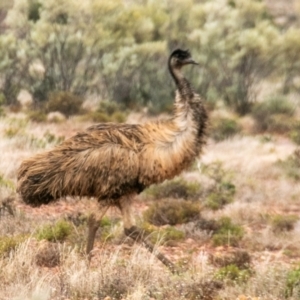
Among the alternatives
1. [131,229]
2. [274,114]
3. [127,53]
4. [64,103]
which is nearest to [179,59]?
[131,229]

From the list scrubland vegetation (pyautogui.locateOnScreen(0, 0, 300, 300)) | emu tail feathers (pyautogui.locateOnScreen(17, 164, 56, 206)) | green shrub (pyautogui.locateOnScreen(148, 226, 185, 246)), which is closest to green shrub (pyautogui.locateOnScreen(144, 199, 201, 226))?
scrubland vegetation (pyautogui.locateOnScreen(0, 0, 300, 300))

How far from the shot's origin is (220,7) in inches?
1050

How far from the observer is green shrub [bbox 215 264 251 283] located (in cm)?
578

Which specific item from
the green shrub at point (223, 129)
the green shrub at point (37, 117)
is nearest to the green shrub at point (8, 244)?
the green shrub at point (223, 129)

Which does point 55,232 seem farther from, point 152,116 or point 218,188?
point 152,116

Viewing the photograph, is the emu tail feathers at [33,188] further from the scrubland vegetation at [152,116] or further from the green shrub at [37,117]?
the green shrub at [37,117]

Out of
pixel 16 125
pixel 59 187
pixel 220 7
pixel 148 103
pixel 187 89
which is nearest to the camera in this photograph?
pixel 59 187

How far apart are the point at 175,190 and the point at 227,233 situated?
2.54m

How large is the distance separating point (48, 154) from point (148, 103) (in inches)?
674

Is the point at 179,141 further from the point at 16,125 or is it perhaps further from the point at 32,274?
the point at 16,125

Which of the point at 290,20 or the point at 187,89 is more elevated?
the point at 187,89

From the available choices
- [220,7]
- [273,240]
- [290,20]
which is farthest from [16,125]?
[290,20]

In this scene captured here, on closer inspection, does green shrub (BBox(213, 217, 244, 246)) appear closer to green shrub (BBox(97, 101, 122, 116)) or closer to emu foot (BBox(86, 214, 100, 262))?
emu foot (BBox(86, 214, 100, 262))

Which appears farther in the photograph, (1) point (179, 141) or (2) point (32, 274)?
(1) point (179, 141)
